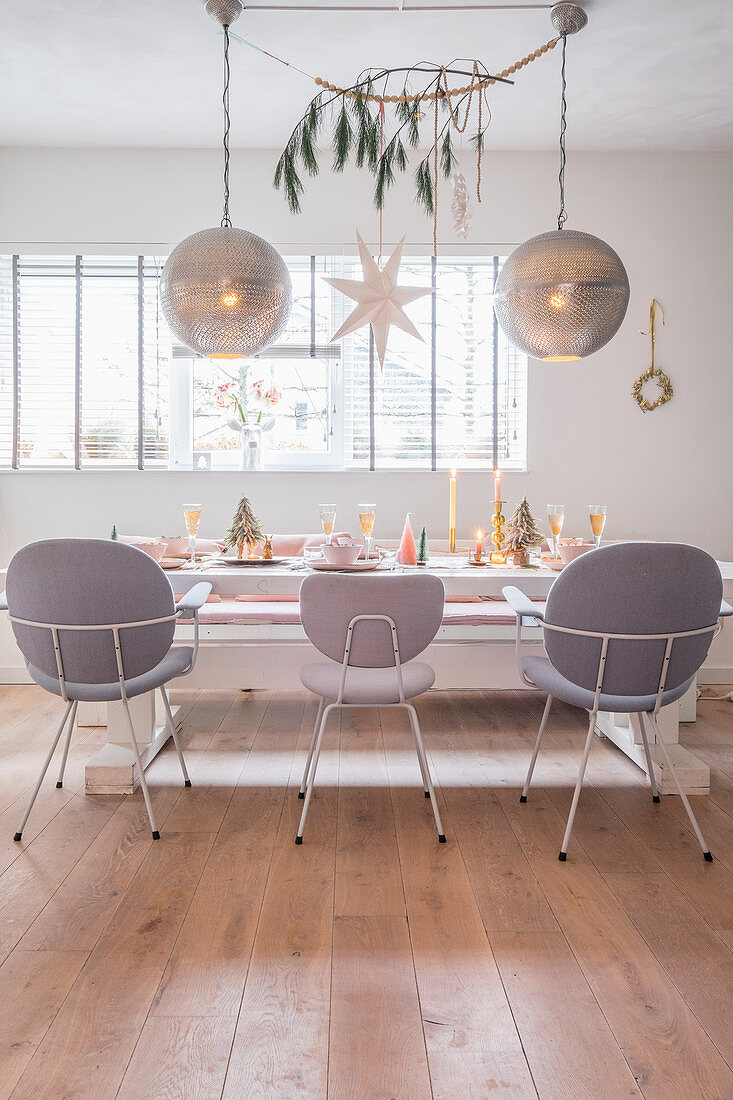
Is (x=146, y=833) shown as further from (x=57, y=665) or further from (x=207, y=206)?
(x=207, y=206)

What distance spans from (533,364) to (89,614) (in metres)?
2.86

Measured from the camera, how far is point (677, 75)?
335cm

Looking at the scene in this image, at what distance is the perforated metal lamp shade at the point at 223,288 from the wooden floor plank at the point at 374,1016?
59.7 inches

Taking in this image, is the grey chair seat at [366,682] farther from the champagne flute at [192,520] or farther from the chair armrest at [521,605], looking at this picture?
the champagne flute at [192,520]

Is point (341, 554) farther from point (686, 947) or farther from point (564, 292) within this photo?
point (686, 947)

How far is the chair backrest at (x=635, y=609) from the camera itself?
2002 millimetres

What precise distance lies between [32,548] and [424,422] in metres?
2.58

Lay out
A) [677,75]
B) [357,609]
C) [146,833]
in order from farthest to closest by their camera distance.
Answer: [677,75] < [146,833] < [357,609]

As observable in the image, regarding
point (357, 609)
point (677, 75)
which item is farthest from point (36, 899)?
point (677, 75)

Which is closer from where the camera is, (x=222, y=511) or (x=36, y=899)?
Result: (x=36, y=899)

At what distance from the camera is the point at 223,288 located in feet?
6.97

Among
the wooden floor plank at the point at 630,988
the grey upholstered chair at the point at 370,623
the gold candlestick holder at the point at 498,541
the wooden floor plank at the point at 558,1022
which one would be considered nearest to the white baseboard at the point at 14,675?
the grey upholstered chair at the point at 370,623

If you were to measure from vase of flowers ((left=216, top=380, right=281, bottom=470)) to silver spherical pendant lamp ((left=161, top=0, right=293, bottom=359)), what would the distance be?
1.71 metres

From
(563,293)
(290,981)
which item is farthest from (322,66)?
(290,981)
